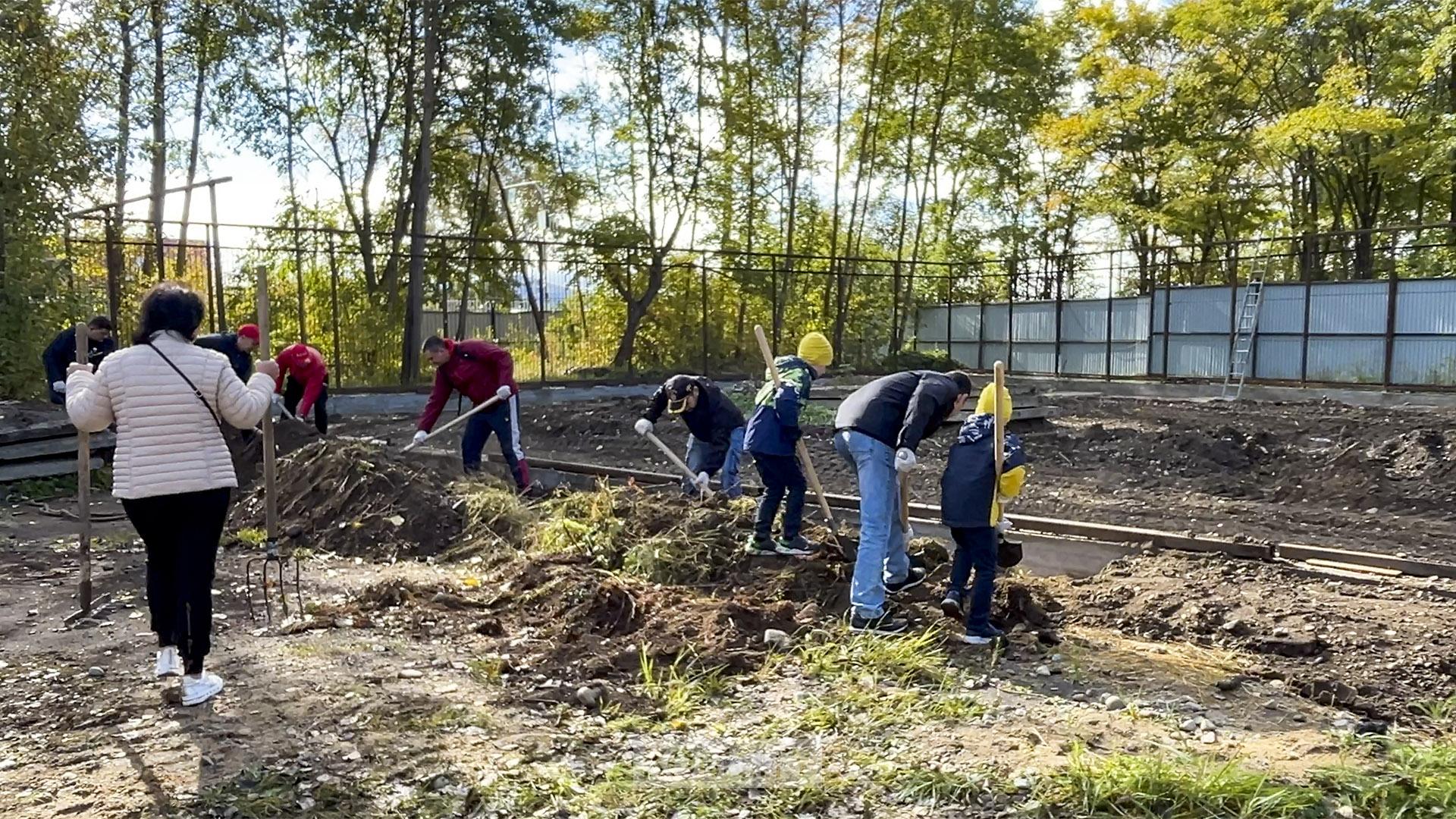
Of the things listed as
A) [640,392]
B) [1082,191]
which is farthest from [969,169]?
[640,392]

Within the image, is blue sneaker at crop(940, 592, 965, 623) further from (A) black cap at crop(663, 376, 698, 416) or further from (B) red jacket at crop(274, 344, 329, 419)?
(B) red jacket at crop(274, 344, 329, 419)

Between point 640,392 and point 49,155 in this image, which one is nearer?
point 49,155

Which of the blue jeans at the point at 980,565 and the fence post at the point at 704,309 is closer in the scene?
the blue jeans at the point at 980,565

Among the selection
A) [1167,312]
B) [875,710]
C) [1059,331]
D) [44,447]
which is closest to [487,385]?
[44,447]

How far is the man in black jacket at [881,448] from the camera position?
5.27 meters

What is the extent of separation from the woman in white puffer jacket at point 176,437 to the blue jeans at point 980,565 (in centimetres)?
322

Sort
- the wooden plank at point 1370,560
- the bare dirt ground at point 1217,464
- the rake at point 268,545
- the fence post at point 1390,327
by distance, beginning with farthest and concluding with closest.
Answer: the fence post at point 1390,327, the bare dirt ground at point 1217,464, the wooden plank at point 1370,560, the rake at point 268,545

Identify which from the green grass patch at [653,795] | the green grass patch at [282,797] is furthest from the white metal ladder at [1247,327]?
the green grass patch at [282,797]

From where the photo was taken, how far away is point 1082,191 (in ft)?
90.1

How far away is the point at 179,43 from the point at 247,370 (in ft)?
36.6

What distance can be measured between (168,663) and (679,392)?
3.93 meters

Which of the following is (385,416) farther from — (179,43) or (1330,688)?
(1330,688)

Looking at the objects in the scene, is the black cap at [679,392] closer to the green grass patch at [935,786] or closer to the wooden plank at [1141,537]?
the wooden plank at [1141,537]

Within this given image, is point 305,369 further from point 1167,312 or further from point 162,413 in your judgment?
point 1167,312
